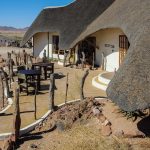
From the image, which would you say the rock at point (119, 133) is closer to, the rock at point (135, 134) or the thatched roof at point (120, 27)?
the rock at point (135, 134)

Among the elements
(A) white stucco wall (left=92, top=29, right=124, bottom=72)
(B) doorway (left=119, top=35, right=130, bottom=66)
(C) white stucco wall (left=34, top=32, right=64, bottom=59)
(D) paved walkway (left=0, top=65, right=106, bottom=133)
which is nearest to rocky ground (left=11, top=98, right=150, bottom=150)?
(D) paved walkway (left=0, top=65, right=106, bottom=133)

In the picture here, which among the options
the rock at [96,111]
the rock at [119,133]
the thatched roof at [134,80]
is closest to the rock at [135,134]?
the rock at [119,133]

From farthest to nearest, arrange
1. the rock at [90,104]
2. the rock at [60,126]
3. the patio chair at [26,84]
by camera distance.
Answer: the patio chair at [26,84] < the rock at [90,104] < the rock at [60,126]

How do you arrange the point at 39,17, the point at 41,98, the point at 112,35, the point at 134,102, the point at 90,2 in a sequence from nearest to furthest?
the point at 134,102 → the point at 41,98 → the point at 112,35 → the point at 90,2 → the point at 39,17

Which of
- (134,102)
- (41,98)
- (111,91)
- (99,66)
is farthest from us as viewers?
(99,66)

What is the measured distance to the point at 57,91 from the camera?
17375mm

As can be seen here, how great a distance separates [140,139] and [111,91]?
8.02ft

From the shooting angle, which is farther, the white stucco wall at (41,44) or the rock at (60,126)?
the white stucco wall at (41,44)

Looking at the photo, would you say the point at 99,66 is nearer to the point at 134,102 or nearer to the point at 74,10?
the point at 74,10

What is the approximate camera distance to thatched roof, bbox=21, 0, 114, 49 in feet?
85.9

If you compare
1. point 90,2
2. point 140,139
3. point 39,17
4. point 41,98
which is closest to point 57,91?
point 41,98

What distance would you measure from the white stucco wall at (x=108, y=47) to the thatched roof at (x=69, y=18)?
6.41ft

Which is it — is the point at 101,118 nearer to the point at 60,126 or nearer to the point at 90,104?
the point at 90,104

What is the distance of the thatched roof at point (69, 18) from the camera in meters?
26.2
